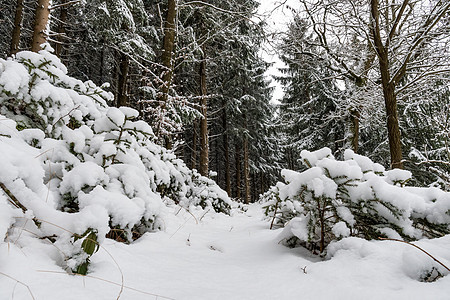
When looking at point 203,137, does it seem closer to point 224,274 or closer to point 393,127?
point 393,127

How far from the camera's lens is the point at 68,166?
6.31 ft

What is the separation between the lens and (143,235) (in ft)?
6.56

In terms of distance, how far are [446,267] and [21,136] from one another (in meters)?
2.80

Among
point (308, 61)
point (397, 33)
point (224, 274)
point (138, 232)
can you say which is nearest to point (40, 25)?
point (138, 232)

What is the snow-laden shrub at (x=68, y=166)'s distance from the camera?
48.3 inches

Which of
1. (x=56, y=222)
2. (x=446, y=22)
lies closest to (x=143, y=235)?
(x=56, y=222)

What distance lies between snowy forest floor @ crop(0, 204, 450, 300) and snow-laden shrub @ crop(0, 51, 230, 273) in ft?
0.38

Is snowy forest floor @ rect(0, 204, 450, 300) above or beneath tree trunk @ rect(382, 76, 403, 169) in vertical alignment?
beneath

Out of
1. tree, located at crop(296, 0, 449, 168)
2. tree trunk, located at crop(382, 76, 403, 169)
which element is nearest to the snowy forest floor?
tree, located at crop(296, 0, 449, 168)

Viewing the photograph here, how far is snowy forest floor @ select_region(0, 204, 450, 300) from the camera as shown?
0.99m

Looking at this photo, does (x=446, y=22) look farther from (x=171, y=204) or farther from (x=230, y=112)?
(x=230, y=112)

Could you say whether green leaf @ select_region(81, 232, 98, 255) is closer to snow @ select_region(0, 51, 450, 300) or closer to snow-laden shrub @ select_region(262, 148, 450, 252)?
snow @ select_region(0, 51, 450, 300)

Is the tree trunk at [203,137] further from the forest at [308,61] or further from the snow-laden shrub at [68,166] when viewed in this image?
the snow-laden shrub at [68,166]

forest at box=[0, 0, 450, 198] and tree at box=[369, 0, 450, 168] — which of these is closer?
tree at box=[369, 0, 450, 168]
